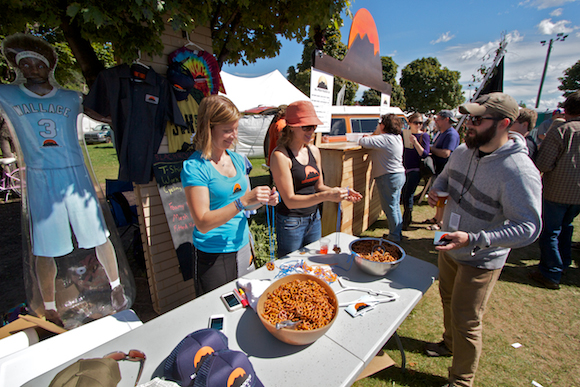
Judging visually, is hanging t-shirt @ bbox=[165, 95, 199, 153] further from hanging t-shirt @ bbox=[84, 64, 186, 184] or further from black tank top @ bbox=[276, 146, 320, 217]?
black tank top @ bbox=[276, 146, 320, 217]

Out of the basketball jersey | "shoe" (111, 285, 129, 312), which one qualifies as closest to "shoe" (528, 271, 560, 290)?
"shoe" (111, 285, 129, 312)

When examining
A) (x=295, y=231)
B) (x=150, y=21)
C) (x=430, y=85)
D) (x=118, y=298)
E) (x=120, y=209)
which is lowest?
(x=118, y=298)

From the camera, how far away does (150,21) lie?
7.08 ft

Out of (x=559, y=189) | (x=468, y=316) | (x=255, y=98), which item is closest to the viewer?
(x=468, y=316)

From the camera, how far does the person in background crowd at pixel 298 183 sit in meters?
2.17

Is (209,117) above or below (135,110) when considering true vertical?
below

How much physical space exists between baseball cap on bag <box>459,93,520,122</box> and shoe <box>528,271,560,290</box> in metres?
3.20

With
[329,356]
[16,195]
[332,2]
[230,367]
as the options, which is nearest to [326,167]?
[332,2]

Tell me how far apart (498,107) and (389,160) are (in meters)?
2.29

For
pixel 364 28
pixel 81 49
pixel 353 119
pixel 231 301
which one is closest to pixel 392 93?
pixel 353 119

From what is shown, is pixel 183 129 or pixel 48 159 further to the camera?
pixel 183 129

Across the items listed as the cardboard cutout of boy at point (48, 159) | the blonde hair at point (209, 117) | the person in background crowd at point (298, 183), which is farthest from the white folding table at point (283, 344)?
the cardboard cutout of boy at point (48, 159)

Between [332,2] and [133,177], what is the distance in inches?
109

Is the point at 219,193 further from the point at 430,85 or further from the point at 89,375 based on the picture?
the point at 430,85
